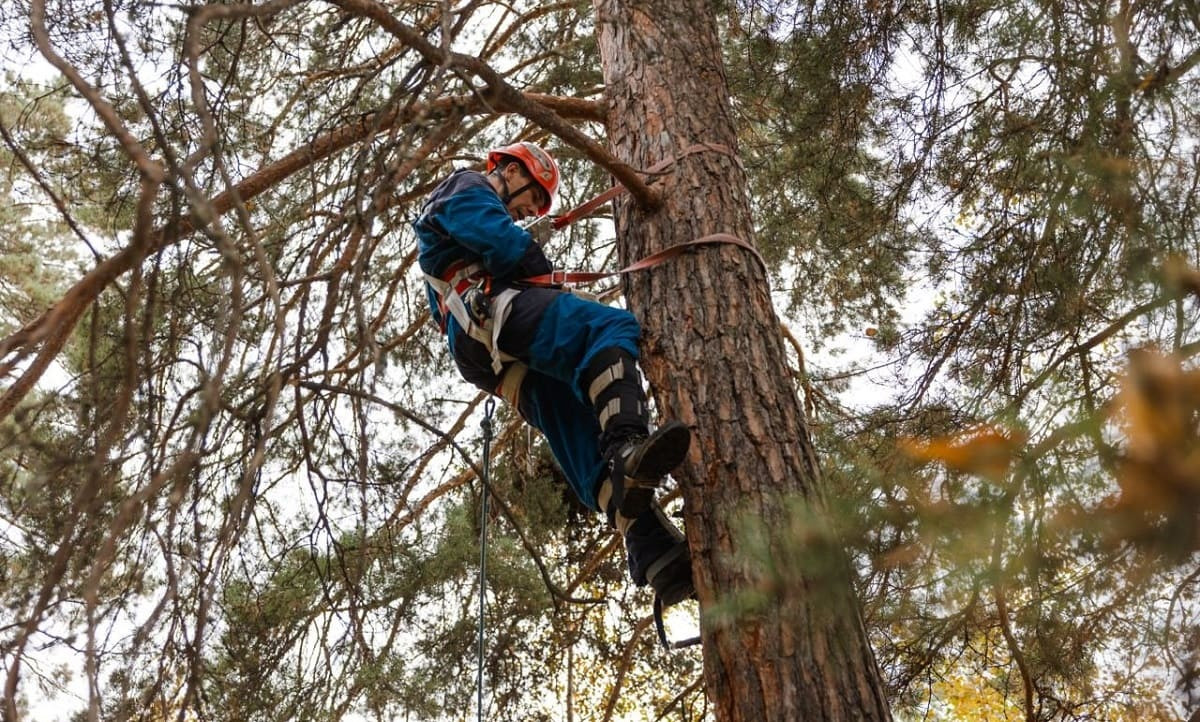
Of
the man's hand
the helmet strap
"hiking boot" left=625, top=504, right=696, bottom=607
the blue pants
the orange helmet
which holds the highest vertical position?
the orange helmet

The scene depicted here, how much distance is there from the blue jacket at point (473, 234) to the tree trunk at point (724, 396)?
299 mm

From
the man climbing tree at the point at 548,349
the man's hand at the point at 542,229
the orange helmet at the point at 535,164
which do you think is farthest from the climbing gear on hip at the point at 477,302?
the orange helmet at the point at 535,164

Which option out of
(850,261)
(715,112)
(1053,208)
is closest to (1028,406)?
(1053,208)

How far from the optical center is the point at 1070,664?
10.8 feet

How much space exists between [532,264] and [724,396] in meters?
0.66

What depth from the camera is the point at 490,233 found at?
2.62 metres

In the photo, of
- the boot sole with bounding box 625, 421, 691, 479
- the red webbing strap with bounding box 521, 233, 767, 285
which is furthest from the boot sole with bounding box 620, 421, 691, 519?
the red webbing strap with bounding box 521, 233, 767, 285

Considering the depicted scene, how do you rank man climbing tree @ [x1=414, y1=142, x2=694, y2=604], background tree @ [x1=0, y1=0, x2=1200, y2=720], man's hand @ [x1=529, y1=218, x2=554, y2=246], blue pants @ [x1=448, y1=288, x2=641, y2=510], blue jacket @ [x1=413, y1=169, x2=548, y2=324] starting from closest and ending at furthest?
background tree @ [x1=0, y1=0, x2=1200, y2=720]
man climbing tree @ [x1=414, y1=142, x2=694, y2=604]
blue pants @ [x1=448, y1=288, x2=641, y2=510]
blue jacket @ [x1=413, y1=169, x2=548, y2=324]
man's hand @ [x1=529, y1=218, x2=554, y2=246]

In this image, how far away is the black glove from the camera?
2657 millimetres

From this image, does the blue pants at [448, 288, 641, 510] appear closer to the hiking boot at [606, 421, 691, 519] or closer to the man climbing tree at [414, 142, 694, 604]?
the man climbing tree at [414, 142, 694, 604]

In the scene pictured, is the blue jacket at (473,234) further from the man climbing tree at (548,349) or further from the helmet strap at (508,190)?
the helmet strap at (508,190)

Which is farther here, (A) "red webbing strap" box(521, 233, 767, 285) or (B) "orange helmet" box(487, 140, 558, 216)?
(B) "orange helmet" box(487, 140, 558, 216)

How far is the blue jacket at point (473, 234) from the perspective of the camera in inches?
103

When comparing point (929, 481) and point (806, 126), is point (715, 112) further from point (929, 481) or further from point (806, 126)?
point (929, 481)
